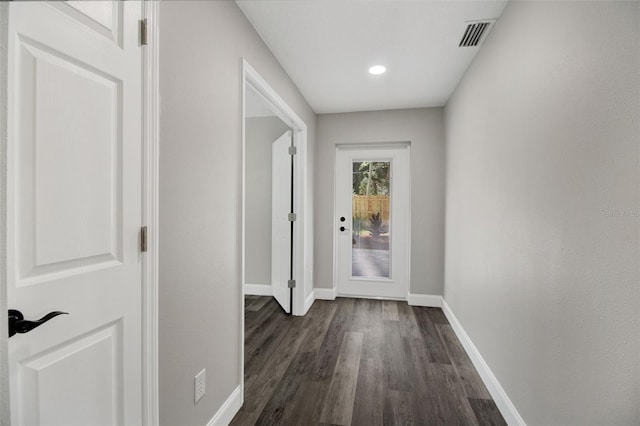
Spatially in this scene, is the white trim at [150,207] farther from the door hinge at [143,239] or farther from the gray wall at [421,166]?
the gray wall at [421,166]

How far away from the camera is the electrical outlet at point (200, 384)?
146cm

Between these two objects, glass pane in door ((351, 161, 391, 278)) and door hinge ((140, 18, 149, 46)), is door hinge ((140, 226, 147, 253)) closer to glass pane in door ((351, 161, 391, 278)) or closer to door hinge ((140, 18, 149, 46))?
door hinge ((140, 18, 149, 46))

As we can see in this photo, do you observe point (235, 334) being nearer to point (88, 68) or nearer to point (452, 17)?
point (88, 68)

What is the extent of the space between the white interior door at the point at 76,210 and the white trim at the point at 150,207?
3 cm

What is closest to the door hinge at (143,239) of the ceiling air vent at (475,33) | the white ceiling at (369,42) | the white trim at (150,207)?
the white trim at (150,207)

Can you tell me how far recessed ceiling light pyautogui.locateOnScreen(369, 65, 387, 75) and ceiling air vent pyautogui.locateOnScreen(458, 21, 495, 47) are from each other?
0.62m

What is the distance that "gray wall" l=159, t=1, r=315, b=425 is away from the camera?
4.11 feet

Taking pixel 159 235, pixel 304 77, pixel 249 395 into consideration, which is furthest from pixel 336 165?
pixel 159 235

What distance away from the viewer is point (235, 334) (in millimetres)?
1852

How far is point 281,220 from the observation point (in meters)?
3.67

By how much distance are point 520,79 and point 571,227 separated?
0.90 meters

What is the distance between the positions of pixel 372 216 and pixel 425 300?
3.98 ft

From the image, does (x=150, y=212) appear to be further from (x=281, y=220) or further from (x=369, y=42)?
(x=281, y=220)

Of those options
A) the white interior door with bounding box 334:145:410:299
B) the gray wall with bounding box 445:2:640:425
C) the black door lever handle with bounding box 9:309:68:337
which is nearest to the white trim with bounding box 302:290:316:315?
the white interior door with bounding box 334:145:410:299
